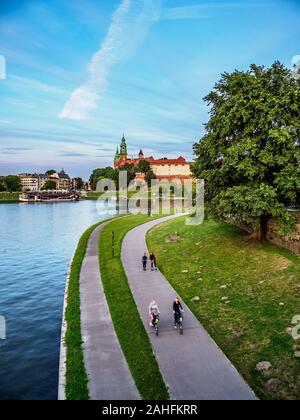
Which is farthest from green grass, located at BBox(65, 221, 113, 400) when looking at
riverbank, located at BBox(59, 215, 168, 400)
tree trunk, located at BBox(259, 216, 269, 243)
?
tree trunk, located at BBox(259, 216, 269, 243)

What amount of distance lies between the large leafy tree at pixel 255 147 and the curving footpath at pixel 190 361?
28.7ft

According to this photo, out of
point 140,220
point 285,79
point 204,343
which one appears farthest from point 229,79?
point 140,220

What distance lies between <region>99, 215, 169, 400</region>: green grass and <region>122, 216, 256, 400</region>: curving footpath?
12.9 inches

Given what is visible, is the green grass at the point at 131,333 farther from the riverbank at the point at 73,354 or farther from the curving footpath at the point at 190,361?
the riverbank at the point at 73,354

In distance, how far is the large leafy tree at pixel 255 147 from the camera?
80.0ft

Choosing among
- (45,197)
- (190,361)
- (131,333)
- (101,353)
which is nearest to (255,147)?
(131,333)

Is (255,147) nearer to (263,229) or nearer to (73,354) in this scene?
(263,229)

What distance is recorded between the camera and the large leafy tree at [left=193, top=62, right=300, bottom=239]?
24375mm

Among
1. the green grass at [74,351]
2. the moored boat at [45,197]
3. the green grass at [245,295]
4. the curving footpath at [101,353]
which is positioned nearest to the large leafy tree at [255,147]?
the green grass at [245,295]

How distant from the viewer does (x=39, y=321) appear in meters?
20.8

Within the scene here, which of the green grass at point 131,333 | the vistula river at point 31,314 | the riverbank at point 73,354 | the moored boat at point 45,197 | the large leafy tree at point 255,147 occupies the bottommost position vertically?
the vistula river at point 31,314

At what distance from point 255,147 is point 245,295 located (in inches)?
417

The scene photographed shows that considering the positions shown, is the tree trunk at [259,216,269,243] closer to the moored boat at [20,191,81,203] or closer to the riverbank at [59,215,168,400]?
the riverbank at [59,215,168,400]
